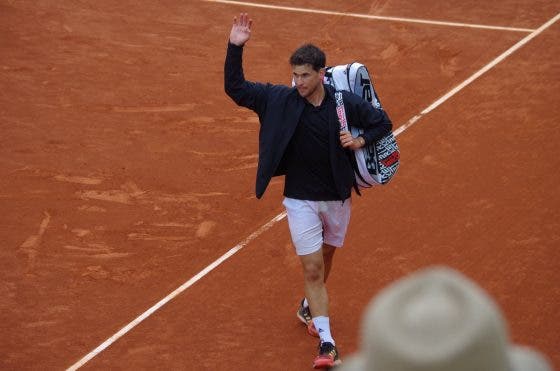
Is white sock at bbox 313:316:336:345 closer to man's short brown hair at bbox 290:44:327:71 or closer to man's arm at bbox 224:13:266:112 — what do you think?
man's arm at bbox 224:13:266:112

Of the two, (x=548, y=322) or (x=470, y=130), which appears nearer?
(x=548, y=322)

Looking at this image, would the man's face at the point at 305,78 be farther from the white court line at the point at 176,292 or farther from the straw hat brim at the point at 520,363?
the straw hat brim at the point at 520,363

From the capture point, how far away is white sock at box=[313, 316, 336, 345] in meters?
7.40

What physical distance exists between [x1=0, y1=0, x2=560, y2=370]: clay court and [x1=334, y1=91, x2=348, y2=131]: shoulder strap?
6.36 feet

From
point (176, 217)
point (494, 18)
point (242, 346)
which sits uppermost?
point (494, 18)

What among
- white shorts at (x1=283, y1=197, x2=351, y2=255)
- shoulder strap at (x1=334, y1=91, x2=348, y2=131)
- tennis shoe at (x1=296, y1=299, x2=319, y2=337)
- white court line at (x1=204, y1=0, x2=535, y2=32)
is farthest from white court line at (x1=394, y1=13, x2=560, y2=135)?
shoulder strap at (x1=334, y1=91, x2=348, y2=131)

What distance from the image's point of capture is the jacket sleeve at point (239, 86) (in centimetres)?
695

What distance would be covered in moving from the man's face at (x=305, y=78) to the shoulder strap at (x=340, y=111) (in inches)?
7.8

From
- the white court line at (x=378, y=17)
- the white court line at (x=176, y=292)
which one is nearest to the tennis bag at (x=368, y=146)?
the white court line at (x=176, y=292)

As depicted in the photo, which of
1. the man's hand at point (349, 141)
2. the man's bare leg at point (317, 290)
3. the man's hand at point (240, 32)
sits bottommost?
the man's bare leg at point (317, 290)

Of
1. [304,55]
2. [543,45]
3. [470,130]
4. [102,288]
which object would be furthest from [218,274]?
[543,45]

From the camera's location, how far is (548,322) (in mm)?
7887

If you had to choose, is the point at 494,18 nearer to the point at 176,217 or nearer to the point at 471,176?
the point at 471,176

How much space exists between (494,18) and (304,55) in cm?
776
